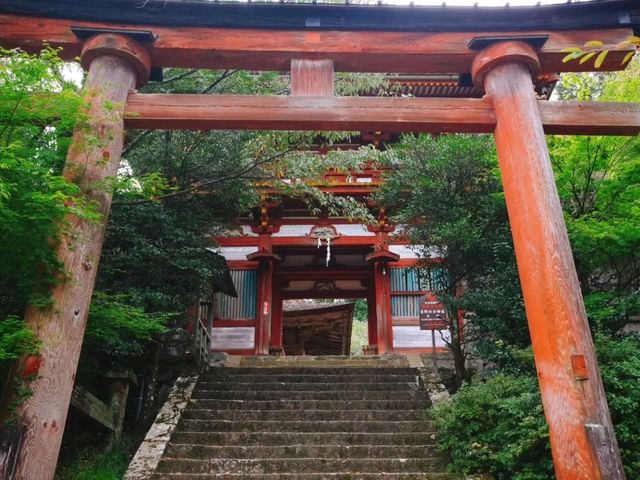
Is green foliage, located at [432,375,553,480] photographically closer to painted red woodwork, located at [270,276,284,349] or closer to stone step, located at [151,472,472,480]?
stone step, located at [151,472,472,480]

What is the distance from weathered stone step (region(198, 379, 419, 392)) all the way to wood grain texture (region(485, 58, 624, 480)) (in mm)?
4619

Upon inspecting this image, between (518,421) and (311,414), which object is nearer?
(518,421)

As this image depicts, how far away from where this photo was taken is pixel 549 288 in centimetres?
354

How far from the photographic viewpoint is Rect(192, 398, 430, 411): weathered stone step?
7.20 meters

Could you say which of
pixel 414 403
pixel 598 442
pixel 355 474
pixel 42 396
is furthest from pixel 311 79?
pixel 414 403

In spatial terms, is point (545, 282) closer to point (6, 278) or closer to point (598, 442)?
point (598, 442)

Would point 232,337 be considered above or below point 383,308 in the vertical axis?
below

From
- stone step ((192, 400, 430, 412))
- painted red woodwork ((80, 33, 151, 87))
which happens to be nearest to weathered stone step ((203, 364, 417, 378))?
stone step ((192, 400, 430, 412))

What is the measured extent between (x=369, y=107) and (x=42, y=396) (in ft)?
11.1

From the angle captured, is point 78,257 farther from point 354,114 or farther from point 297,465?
point 297,465

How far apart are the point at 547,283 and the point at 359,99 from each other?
7.22 feet

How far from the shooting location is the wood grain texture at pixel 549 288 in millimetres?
3166

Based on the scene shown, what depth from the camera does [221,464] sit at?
5.50 m

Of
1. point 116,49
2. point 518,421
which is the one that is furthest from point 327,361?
point 116,49
